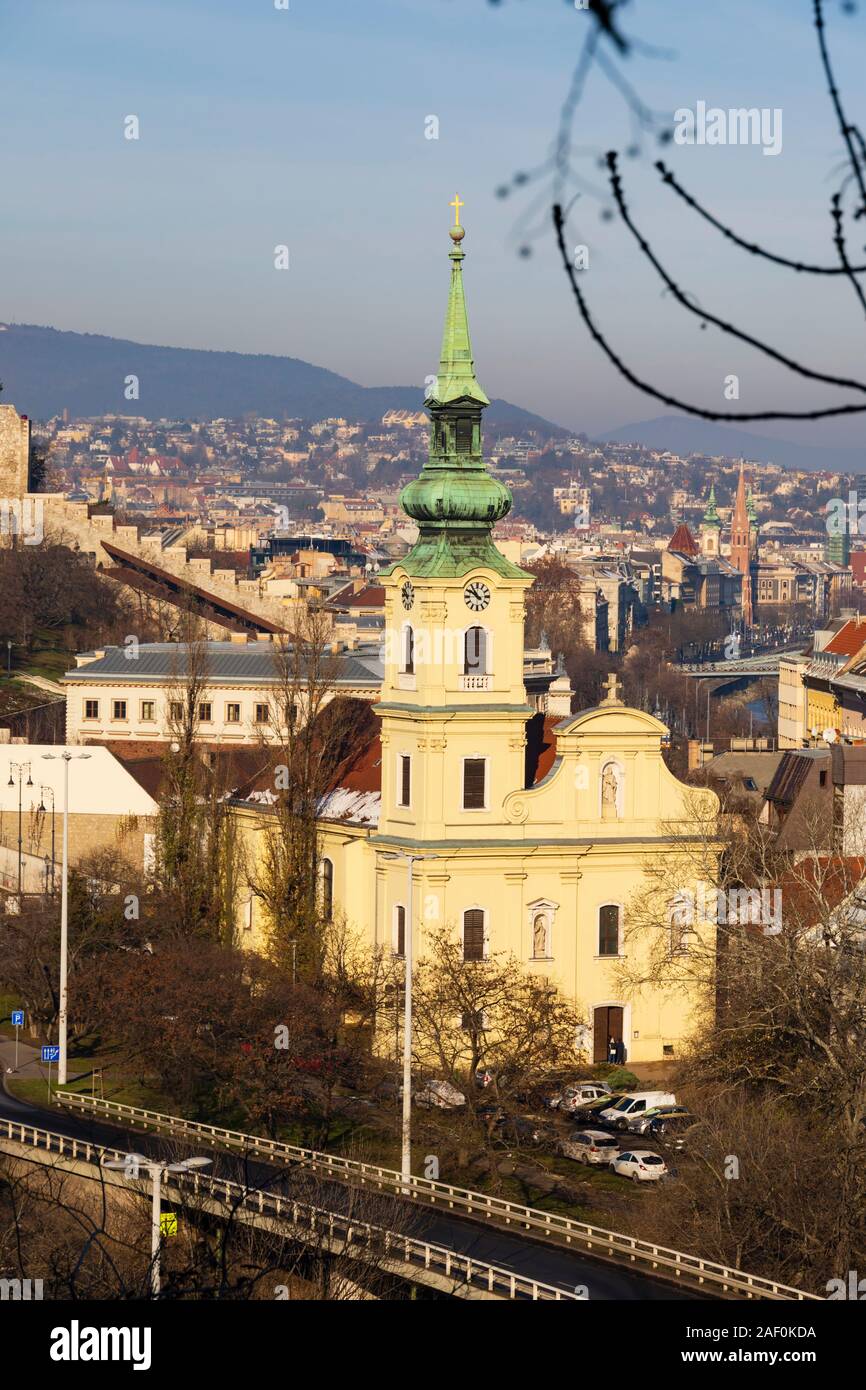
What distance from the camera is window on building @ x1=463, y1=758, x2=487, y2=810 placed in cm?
6862

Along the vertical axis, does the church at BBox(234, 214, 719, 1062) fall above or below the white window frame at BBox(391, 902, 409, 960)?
above

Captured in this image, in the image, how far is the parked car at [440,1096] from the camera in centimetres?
5925

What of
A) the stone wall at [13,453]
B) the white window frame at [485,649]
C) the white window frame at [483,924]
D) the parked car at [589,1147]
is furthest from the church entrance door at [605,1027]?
the stone wall at [13,453]

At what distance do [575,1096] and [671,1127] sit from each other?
358 centimetres

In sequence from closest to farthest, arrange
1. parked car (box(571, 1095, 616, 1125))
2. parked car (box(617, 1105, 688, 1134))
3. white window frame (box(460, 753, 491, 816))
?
parked car (box(617, 1105, 688, 1134)), parked car (box(571, 1095, 616, 1125)), white window frame (box(460, 753, 491, 816))

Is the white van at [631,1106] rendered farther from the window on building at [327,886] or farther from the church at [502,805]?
the window on building at [327,886]

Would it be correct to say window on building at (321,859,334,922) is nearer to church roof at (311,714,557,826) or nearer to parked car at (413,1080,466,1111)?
church roof at (311,714,557,826)

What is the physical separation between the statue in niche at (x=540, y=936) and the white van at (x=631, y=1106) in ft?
25.0

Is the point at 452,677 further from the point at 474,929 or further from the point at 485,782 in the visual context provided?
the point at 474,929

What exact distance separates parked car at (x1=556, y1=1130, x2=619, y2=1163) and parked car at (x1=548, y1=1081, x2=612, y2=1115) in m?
3.50

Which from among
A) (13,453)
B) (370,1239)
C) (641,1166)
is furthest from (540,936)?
(13,453)

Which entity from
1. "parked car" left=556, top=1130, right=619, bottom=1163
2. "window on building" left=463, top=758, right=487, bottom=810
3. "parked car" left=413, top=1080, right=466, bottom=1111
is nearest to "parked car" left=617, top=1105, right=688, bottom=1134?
"parked car" left=556, top=1130, right=619, bottom=1163

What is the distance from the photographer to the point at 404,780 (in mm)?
69250
